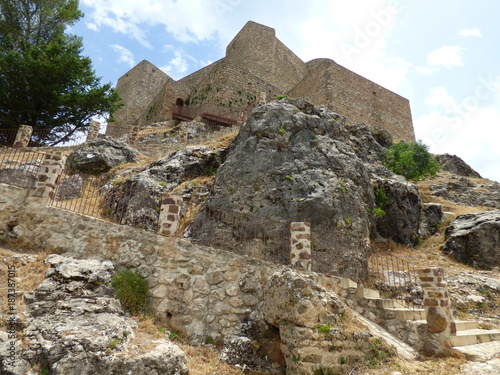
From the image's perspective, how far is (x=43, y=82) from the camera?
1720cm

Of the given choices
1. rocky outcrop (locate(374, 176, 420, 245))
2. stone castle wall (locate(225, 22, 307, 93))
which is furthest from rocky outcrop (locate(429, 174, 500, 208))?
stone castle wall (locate(225, 22, 307, 93))

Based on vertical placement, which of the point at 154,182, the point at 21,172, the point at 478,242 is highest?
the point at 478,242

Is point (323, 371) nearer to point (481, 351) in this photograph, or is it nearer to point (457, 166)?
point (481, 351)

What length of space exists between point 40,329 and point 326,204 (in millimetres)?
7713

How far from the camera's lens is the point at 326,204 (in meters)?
10.0

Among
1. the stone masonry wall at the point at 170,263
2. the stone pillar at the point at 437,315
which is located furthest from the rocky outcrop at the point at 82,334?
the stone pillar at the point at 437,315

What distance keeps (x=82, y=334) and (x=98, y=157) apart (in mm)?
11556

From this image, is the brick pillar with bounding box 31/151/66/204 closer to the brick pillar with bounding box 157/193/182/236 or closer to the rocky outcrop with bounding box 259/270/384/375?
the brick pillar with bounding box 157/193/182/236

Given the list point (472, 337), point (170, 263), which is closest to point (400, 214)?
point (472, 337)

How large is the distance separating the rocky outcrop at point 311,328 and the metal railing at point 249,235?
293 centimetres

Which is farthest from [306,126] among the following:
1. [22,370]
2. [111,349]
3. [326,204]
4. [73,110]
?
[73,110]

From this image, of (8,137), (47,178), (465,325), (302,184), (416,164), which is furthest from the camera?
(416,164)

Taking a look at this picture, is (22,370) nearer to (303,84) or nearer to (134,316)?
(134,316)

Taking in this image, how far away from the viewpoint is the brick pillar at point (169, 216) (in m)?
6.97
